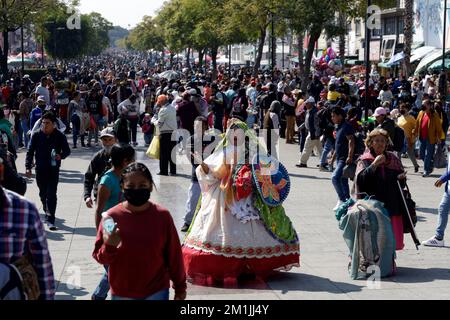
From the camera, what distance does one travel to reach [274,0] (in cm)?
3491

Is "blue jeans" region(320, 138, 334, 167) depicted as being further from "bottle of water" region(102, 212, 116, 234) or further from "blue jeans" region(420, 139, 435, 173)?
"bottle of water" region(102, 212, 116, 234)

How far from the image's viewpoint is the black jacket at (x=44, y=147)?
12.3 metres

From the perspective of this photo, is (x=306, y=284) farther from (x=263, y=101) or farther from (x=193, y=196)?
(x=263, y=101)

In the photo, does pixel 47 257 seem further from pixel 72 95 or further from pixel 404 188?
pixel 72 95

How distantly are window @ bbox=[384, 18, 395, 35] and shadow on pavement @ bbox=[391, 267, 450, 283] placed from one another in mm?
60244

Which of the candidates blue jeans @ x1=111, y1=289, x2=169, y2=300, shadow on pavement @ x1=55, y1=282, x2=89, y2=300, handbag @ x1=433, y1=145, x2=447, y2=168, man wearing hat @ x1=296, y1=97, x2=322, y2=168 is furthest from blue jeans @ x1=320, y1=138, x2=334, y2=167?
blue jeans @ x1=111, y1=289, x2=169, y2=300

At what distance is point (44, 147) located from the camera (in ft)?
40.3

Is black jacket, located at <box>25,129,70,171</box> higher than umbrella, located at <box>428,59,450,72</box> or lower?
lower

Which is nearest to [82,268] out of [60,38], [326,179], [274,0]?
[326,179]

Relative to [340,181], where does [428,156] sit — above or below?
below

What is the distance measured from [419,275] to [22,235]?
18.4 ft

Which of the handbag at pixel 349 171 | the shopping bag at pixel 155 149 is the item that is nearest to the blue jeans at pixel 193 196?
the handbag at pixel 349 171

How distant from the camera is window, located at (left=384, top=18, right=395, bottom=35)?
68625 mm

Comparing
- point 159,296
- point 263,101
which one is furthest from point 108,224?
point 263,101
